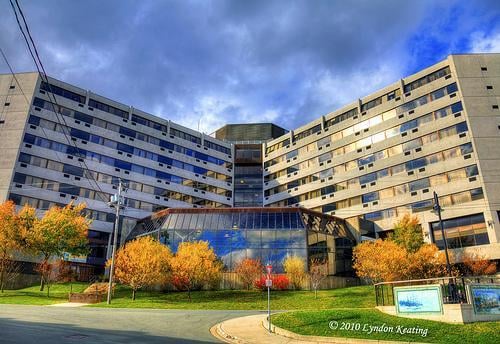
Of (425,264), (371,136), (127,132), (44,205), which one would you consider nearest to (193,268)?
(425,264)

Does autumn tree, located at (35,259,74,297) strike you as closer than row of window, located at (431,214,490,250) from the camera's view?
Yes

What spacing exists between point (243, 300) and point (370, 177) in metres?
30.3

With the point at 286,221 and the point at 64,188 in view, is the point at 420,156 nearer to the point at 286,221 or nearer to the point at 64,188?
the point at 286,221

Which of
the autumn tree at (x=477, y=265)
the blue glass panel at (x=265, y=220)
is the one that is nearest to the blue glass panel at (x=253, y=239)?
the blue glass panel at (x=265, y=220)

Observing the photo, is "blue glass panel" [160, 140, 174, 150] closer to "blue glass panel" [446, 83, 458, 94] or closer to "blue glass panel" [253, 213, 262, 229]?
"blue glass panel" [253, 213, 262, 229]

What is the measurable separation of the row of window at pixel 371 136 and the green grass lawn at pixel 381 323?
38158mm

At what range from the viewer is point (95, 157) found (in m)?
56.3

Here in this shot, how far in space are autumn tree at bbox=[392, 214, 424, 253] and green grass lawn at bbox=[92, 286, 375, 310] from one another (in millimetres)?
8036

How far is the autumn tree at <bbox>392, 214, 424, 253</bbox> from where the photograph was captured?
130ft

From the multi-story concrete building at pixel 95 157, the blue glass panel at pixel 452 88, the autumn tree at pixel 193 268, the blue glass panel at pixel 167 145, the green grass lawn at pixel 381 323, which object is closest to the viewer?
the green grass lawn at pixel 381 323

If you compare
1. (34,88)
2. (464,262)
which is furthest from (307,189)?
(34,88)

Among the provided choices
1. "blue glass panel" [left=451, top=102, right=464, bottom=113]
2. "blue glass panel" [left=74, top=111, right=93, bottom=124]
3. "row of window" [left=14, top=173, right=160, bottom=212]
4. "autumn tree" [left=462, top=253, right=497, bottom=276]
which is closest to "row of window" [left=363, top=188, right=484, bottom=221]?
"autumn tree" [left=462, top=253, right=497, bottom=276]

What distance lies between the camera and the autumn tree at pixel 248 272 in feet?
122

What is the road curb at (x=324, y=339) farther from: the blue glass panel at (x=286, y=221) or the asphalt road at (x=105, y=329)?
the blue glass panel at (x=286, y=221)
